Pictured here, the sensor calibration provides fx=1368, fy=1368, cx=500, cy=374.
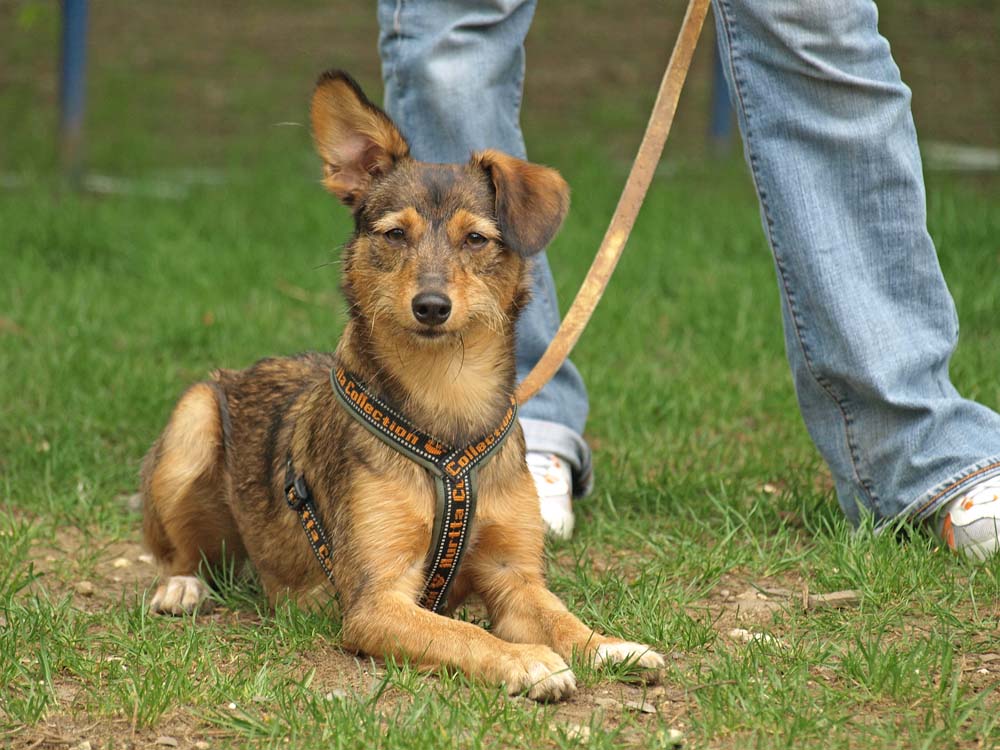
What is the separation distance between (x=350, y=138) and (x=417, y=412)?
856 millimetres

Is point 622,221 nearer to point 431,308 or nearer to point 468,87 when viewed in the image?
point 468,87

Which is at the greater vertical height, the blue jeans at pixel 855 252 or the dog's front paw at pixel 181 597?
the blue jeans at pixel 855 252

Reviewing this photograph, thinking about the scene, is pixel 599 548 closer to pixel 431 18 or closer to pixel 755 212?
pixel 431 18

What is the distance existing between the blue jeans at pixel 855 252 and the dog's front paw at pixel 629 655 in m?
1.29

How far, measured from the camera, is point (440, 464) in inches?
144

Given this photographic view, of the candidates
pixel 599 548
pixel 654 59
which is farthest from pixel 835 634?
pixel 654 59

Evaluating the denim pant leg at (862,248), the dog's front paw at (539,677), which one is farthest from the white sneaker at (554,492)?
the dog's front paw at (539,677)

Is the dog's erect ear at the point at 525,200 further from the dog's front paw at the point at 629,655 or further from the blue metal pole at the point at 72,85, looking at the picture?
the blue metal pole at the point at 72,85

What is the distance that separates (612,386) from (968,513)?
7.48ft

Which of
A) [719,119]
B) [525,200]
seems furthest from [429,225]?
[719,119]

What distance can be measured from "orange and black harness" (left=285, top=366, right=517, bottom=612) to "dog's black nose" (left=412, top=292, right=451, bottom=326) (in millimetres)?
296

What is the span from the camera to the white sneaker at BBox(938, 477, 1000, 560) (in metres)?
4.05

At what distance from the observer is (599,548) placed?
4.54 m

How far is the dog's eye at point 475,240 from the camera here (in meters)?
3.76
